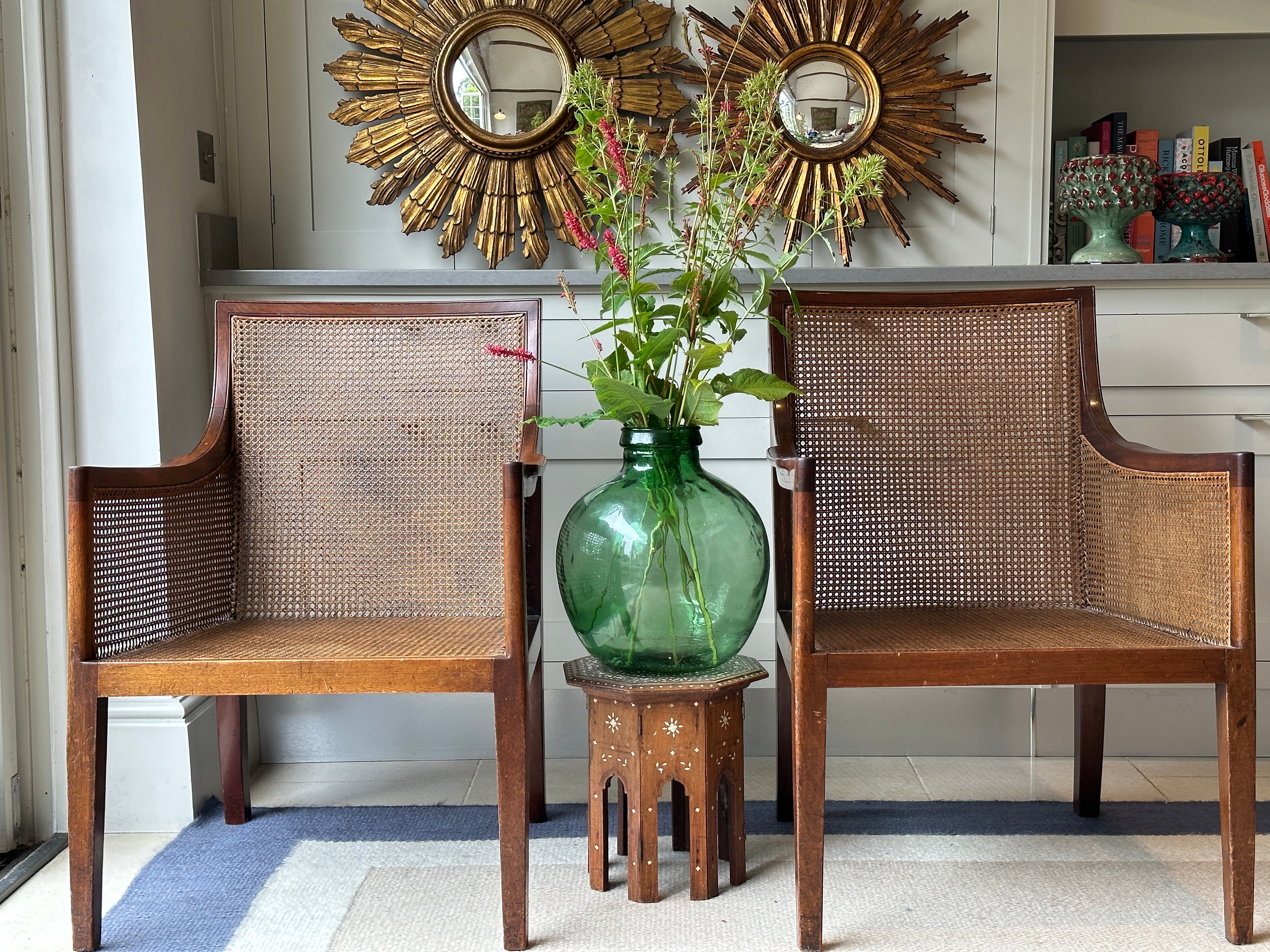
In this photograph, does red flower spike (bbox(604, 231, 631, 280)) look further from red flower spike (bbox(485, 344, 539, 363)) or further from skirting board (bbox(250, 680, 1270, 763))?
skirting board (bbox(250, 680, 1270, 763))

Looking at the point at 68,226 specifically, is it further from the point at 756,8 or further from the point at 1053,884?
the point at 1053,884

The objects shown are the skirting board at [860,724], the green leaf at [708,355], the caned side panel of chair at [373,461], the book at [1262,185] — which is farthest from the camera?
the book at [1262,185]

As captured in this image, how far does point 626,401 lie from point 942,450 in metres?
0.64

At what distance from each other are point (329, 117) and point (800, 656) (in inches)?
60.8

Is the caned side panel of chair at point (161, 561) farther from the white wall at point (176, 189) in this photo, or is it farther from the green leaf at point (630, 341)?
the green leaf at point (630, 341)

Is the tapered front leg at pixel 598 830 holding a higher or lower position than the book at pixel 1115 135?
lower

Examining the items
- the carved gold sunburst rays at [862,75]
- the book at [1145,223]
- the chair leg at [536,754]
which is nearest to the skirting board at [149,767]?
the chair leg at [536,754]

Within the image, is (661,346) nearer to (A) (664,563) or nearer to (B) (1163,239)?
(A) (664,563)

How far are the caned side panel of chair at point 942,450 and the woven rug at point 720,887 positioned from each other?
1.30 feet

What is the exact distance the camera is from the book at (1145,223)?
91.2 inches

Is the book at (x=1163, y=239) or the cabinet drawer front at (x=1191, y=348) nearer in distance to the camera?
the cabinet drawer front at (x=1191, y=348)

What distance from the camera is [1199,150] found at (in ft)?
7.75

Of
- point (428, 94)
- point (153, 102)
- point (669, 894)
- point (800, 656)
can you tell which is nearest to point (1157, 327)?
point (800, 656)

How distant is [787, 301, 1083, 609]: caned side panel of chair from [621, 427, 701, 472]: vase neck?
0.30 m
